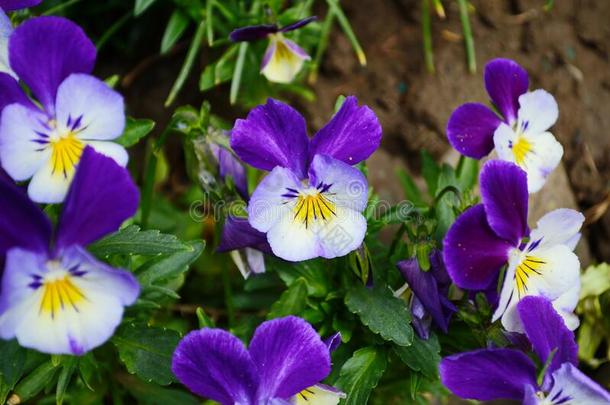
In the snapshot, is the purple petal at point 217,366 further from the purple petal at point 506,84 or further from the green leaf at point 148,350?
the purple petal at point 506,84

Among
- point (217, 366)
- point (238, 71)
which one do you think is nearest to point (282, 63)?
point (238, 71)

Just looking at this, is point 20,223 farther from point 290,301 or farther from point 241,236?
point 290,301

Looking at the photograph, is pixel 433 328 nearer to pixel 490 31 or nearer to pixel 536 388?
pixel 536 388

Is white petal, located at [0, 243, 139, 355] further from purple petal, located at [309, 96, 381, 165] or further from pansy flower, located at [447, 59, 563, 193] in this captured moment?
pansy flower, located at [447, 59, 563, 193]

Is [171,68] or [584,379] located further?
[171,68]

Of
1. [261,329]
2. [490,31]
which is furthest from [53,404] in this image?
[490,31]
